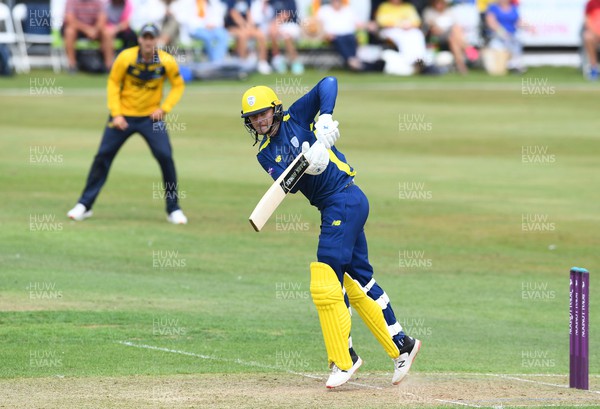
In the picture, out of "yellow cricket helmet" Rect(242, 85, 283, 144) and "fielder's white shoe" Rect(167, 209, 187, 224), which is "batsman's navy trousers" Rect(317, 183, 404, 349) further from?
"fielder's white shoe" Rect(167, 209, 187, 224)

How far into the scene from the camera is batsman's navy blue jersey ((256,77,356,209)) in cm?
989

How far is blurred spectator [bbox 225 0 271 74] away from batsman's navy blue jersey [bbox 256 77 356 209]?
28.6 m

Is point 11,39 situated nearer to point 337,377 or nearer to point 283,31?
point 283,31

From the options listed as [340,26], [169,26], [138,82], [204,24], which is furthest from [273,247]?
[340,26]

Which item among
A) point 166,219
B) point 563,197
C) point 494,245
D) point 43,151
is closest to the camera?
point 494,245

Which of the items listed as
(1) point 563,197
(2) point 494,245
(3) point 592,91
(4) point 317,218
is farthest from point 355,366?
(3) point 592,91

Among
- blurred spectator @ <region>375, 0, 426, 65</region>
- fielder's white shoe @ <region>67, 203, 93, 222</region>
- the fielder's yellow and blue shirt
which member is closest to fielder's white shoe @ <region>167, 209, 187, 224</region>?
fielder's white shoe @ <region>67, 203, 93, 222</region>

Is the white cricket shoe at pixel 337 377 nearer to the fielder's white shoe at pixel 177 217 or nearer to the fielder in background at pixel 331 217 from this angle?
the fielder in background at pixel 331 217

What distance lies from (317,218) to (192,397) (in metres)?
9.29

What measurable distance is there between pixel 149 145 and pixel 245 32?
21428 mm

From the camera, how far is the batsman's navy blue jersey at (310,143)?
9891 millimetres

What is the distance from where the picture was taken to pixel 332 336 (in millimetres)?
9758

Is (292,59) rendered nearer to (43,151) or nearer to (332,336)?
(43,151)

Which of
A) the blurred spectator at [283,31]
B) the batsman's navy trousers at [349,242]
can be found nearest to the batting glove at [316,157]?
the batsman's navy trousers at [349,242]
